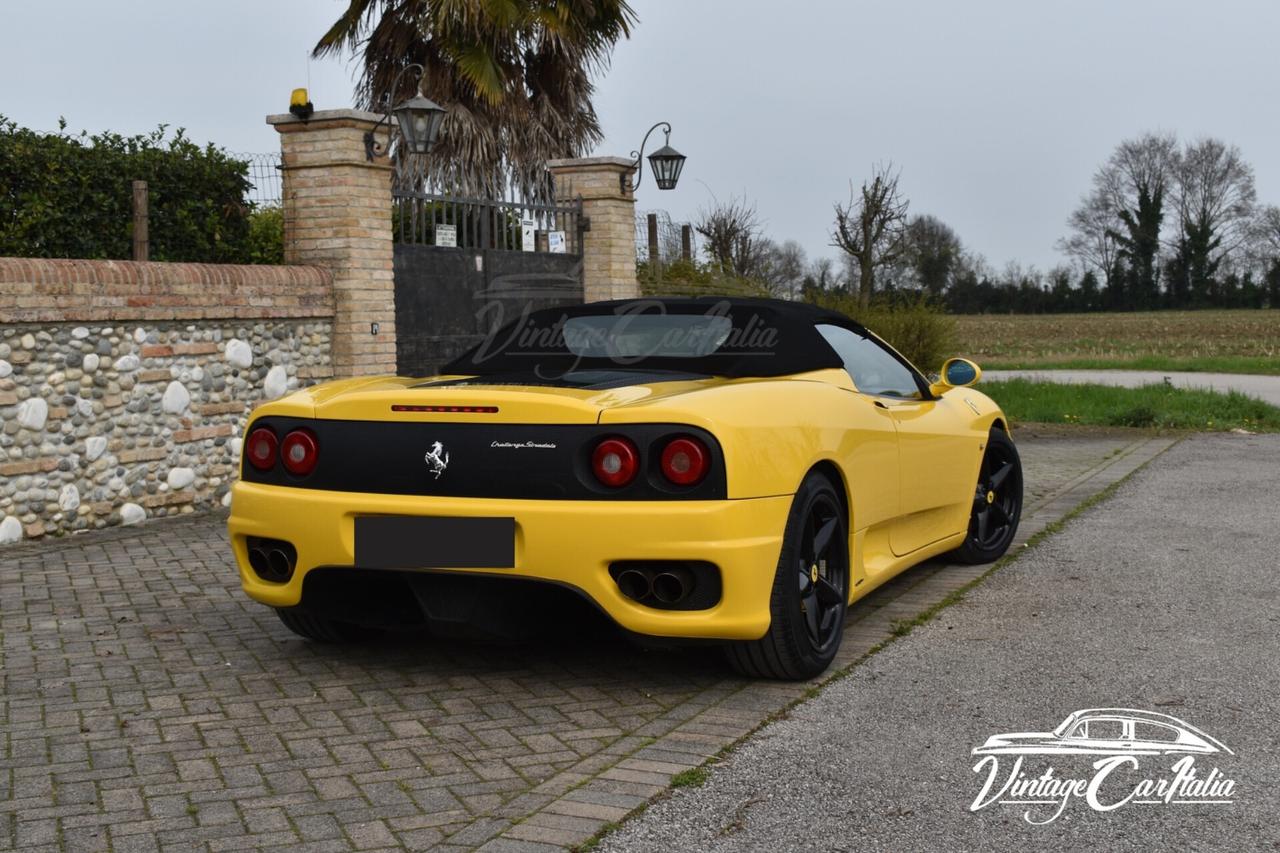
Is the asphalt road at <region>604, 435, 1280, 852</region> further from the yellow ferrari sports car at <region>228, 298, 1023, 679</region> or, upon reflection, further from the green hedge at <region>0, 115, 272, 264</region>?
the green hedge at <region>0, 115, 272, 264</region>

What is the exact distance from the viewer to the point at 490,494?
4453 millimetres

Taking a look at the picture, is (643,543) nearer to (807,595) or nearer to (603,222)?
(807,595)

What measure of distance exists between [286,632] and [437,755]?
189cm

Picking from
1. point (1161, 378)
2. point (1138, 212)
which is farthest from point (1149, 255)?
point (1161, 378)

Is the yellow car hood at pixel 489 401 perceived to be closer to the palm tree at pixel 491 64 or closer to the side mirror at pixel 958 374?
the side mirror at pixel 958 374

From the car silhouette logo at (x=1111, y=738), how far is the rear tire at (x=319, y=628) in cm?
246

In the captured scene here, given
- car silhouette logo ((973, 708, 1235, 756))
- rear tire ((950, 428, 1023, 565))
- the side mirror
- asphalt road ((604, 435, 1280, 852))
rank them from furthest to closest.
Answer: rear tire ((950, 428, 1023, 565))
the side mirror
car silhouette logo ((973, 708, 1235, 756))
asphalt road ((604, 435, 1280, 852))

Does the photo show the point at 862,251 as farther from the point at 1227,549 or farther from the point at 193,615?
the point at 193,615

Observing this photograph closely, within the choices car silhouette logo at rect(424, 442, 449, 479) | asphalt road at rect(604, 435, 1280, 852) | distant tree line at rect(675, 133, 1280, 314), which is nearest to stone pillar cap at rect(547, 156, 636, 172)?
asphalt road at rect(604, 435, 1280, 852)

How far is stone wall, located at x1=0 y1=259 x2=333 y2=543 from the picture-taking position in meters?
A: 8.07

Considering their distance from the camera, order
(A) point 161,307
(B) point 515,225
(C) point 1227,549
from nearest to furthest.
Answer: (C) point 1227,549 → (A) point 161,307 → (B) point 515,225

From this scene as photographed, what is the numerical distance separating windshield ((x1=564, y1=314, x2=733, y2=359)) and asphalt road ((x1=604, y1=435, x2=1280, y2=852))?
134 centimetres

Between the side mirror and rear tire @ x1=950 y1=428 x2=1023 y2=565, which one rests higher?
the side mirror

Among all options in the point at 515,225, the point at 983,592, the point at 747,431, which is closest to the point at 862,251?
the point at 515,225
